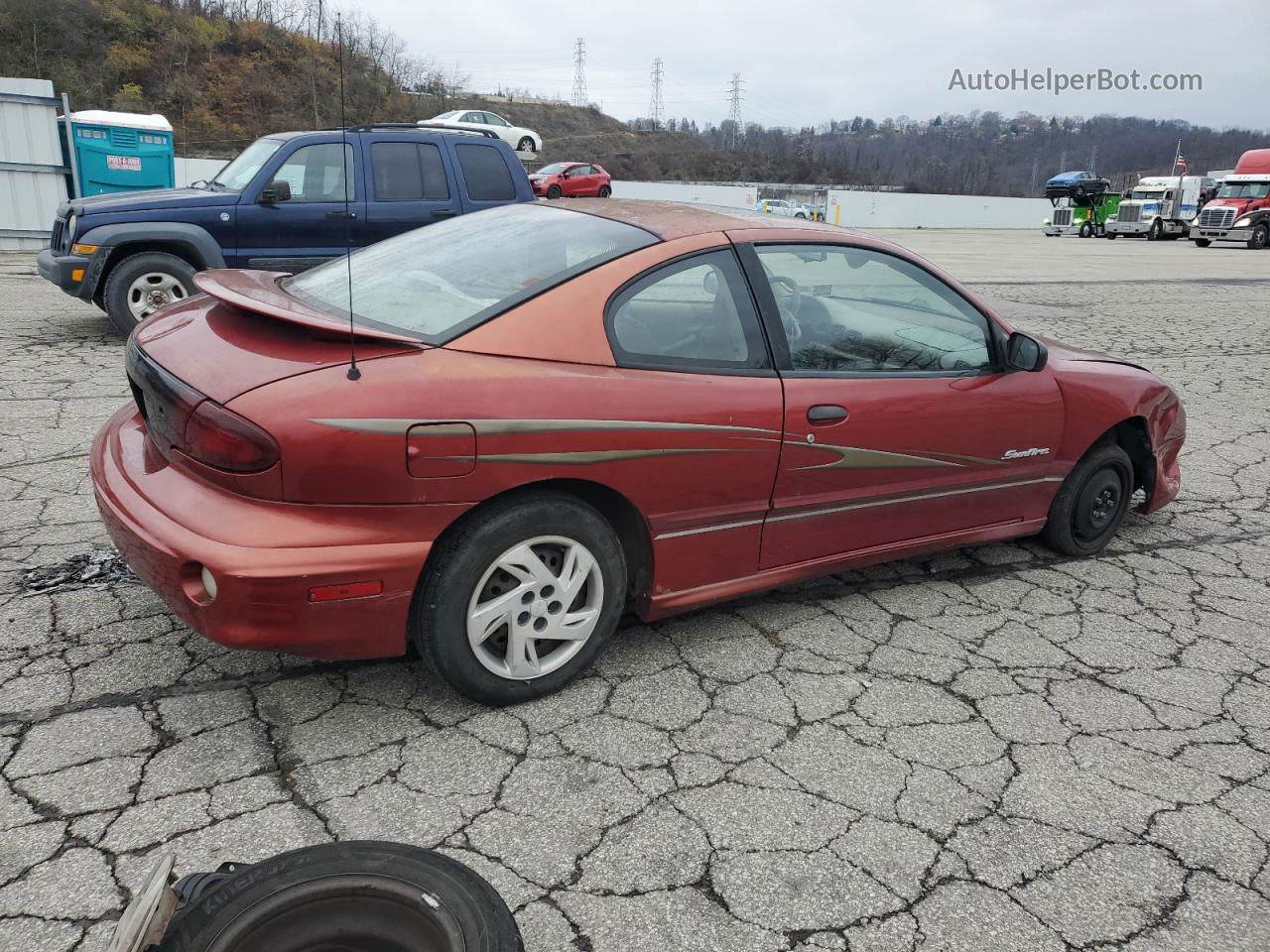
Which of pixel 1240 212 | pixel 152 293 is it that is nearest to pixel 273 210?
pixel 152 293

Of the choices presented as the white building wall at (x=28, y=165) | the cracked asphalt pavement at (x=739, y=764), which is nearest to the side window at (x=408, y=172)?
the cracked asphalt pavement at (x=739, y=764)

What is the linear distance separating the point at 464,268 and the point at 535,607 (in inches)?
45.8

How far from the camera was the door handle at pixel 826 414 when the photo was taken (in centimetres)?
313

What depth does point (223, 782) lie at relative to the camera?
7.89ft

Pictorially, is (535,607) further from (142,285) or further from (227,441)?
(142,285)

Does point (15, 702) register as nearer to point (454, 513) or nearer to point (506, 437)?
point (454, 513)

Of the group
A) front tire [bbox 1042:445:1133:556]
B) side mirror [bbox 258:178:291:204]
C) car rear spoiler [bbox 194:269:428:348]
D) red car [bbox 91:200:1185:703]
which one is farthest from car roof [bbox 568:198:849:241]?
side mirror [bbox 258:178:291:204]

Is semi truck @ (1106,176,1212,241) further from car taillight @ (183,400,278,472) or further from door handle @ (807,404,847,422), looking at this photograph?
car taillight @ (183,400,278,472)

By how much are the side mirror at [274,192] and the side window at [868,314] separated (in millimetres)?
5441

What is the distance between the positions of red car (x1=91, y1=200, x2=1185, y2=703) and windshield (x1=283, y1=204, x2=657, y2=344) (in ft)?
0.05

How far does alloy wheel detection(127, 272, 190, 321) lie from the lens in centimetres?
721

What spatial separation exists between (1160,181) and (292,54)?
41174mm

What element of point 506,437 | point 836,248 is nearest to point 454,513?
point 506,437

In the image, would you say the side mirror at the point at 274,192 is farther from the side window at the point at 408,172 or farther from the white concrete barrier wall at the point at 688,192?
the white concrete barrier wall at the point at 688,192
